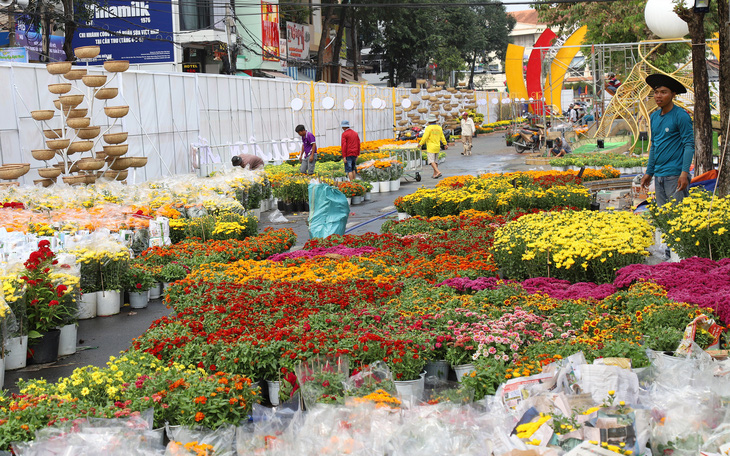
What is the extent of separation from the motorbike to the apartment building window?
583 inches

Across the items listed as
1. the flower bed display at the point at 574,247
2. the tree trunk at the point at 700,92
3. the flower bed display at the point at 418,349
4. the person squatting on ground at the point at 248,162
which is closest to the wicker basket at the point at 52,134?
the person squatting on ground at the point at 248,162

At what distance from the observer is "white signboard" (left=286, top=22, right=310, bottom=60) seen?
41750mm

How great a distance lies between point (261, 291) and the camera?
7980 mm

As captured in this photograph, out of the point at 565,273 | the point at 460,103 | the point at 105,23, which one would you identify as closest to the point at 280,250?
the point at 565,273

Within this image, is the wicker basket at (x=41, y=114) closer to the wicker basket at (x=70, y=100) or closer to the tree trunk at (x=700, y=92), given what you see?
the wicker basket at (x=70, y=100)

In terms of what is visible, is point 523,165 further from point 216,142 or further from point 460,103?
point 460,103

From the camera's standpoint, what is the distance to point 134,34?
32688 millimetres

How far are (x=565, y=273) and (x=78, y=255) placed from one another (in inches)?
213

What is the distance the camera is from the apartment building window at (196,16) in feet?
110

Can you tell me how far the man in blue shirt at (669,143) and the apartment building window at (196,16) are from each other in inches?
1086

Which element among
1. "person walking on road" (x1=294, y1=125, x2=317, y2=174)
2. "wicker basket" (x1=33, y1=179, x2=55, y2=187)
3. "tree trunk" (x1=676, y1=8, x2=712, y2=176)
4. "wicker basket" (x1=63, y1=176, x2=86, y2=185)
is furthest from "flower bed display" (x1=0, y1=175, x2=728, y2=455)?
"person walking on road" (x1=294, y1=125, x2=317, y2=174)

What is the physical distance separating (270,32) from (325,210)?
27.5m

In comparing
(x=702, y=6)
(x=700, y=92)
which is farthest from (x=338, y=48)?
(x=702, y=6)

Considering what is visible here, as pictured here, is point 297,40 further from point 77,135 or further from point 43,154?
point 43,154
